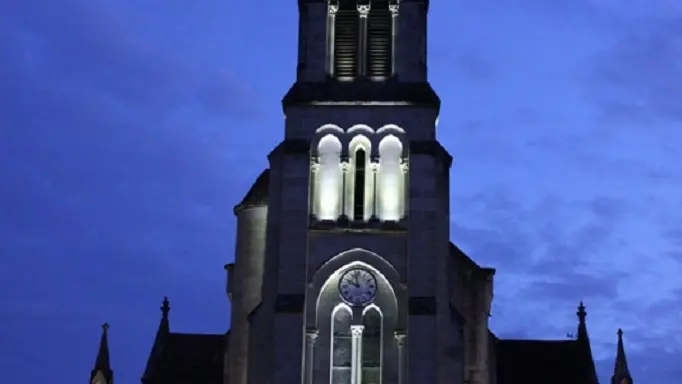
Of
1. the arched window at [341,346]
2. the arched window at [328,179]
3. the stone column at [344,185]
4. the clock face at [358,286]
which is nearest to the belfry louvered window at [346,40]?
the arched window at [328,179]

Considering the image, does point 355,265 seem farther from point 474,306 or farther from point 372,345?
Result: point 474,306

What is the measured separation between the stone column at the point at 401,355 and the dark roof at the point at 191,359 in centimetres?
1305

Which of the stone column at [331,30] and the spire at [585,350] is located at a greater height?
the stone column at [331,30]

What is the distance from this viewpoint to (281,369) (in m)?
48.9

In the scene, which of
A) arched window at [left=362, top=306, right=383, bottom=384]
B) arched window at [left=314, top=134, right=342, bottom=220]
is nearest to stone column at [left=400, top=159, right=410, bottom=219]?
arched window at [left=314, top=134, right=342, bottom=220]

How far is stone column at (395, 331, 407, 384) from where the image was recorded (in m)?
48.9

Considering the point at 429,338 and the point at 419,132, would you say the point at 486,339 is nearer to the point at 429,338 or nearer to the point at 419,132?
the point at 429,338

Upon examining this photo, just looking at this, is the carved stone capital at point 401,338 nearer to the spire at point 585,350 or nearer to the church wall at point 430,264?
the church wall at point 430,264

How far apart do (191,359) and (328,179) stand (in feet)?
47.3

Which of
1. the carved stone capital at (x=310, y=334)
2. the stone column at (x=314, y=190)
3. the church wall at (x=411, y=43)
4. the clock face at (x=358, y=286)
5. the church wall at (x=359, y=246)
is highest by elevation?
the church wall at (x=411, y=43)

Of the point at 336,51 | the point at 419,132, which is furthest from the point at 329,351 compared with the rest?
the point at 336,51

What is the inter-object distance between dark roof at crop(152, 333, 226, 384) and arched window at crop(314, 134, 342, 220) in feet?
38.1

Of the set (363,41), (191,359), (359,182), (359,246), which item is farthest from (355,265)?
(191,359)

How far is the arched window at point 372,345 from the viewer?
49500 mm
